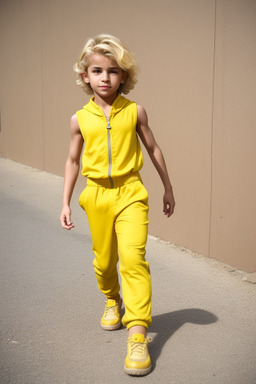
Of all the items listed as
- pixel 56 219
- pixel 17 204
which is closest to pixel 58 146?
pixel 17 204

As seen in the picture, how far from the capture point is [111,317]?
3.98 m

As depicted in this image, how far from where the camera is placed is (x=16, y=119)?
9164 millimetres

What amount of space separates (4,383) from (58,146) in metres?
4.94

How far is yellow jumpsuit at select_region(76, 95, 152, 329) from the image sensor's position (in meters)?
3.48

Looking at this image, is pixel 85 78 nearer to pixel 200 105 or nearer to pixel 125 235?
pixel 125 235

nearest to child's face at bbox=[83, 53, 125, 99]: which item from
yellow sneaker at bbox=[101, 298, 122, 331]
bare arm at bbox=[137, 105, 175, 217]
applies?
bare arm at bbox=[137, 105, 175, 217]

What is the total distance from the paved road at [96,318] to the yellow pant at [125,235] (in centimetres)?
34

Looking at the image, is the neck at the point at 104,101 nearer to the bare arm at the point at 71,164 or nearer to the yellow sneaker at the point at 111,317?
the bare arm at the point at 71,164

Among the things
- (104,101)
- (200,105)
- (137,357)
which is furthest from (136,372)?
(200,105)

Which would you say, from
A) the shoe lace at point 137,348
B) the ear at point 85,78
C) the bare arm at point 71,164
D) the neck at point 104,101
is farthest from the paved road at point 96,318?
the ear at point 85,78

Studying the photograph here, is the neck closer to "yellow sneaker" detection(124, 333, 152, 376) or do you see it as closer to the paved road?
"yellow sneaker" detection(124, 333, 152, 376)

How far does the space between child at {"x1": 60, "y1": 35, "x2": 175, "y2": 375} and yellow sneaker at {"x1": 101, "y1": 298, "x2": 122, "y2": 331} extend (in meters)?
0.37

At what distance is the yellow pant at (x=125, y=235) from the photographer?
3.47 metres

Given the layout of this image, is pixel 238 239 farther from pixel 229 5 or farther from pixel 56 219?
pixel 56 219
